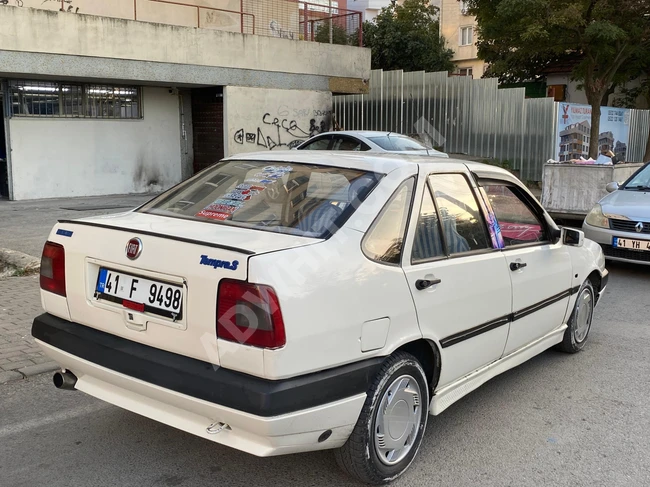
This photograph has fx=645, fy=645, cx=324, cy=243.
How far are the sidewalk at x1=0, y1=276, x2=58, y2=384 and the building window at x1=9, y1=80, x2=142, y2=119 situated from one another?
9.09 metres

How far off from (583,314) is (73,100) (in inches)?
554

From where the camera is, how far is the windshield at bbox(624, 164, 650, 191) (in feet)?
29.0

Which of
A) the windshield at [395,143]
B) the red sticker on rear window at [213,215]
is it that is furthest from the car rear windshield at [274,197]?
the windshield at [395,143]

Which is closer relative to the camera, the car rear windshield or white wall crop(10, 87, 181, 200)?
the car rear windshield

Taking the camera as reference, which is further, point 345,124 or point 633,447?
point 345,124

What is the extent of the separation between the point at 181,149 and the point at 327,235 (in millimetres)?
16185

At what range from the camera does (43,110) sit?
1534 cm

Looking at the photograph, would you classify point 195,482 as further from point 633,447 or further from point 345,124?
point 345,124

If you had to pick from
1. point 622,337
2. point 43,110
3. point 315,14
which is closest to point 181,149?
point 43,110

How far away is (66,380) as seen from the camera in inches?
136

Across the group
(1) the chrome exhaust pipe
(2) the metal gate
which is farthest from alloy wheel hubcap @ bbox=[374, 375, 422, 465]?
(2) the metal gate

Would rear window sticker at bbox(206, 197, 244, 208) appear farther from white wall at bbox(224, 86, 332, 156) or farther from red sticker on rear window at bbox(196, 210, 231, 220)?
white wall at bbox(224, 86, 332, 156)

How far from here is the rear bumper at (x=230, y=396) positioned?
2.67 meters

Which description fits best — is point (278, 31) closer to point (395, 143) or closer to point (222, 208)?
point (395, 143)
